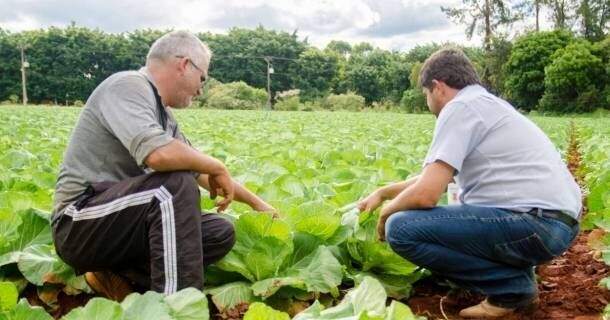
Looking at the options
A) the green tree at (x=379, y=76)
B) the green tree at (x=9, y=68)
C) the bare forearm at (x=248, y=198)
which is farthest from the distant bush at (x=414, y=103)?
the bare forearm at (x=248, y=198)

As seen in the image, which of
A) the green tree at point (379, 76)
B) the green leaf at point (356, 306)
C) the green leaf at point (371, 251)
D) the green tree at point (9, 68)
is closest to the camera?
the green leaf at point (356, 306)

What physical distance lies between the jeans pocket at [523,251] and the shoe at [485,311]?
0.69ft

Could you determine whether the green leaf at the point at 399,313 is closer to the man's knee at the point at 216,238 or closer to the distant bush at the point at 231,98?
the man's knee at the point at 216,238

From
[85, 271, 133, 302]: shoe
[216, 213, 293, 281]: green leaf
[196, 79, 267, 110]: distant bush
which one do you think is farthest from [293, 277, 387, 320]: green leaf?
[196, 79, 267, 110]: distant bush

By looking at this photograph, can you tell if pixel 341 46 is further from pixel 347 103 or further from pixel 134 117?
pixel 134 117

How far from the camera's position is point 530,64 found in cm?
3794

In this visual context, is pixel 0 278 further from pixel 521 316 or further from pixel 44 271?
pixel 521 316

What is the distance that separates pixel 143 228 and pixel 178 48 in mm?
753

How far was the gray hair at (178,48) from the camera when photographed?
259cm

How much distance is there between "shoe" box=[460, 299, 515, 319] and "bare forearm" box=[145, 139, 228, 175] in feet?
4.26

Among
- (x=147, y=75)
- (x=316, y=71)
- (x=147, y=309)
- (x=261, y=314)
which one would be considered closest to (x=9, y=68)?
(x=316, y=71)

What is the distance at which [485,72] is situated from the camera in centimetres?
4203

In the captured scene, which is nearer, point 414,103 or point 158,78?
point 158,78

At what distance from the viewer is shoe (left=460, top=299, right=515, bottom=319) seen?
8.90 feet
